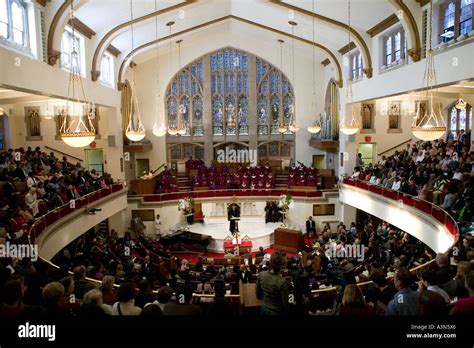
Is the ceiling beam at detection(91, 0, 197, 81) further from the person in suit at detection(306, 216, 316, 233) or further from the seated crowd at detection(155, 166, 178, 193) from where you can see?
the person in suit at detection(306, 216, 316, 233)

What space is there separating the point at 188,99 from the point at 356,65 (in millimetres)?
11317

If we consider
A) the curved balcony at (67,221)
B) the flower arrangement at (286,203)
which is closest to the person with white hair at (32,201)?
the curved balcony at (67,221)

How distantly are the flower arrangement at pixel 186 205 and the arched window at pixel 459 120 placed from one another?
43.6ft

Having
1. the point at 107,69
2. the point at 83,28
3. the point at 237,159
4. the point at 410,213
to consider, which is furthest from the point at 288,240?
the point at 83,28

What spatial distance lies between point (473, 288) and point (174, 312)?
2741 mm

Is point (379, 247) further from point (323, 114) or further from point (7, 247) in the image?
point (323, 114)

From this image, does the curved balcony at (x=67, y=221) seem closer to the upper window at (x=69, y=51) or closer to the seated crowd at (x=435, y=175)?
the upper window at (x=69, y=51)

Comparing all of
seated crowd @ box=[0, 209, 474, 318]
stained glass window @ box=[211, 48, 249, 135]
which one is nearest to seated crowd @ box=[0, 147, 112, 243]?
seated crowd @ box=[0, 209, 474, 318]

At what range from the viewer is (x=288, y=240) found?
18.0 metres

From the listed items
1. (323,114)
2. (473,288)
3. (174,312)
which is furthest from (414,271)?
(323,114)

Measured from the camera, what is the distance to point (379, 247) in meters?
13.1

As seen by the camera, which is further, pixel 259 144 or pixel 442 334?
pixel 259 144

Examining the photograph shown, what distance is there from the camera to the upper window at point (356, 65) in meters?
18.7

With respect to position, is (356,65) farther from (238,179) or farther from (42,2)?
(42,2)
